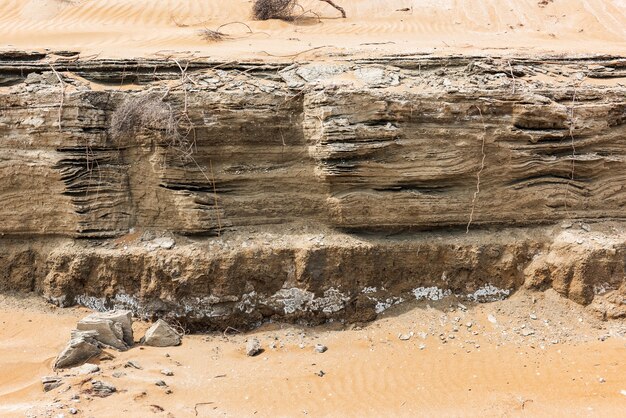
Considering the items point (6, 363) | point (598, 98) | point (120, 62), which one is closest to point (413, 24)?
point (598, 98)

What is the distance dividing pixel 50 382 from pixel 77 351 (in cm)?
35

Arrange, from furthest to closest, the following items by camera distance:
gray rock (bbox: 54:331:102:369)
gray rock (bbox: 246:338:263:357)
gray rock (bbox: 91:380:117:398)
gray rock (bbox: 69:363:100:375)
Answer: gray rock (bbox: 246:338:263:357) < gray rock (bbox: 54:331:102:369) < gray rock (bbox: 69:363:100:375) < gray rock (bbox: 91:380:117:398)

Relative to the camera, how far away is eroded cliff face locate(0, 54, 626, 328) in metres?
5.45

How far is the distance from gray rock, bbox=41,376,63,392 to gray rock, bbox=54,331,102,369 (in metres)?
0.22

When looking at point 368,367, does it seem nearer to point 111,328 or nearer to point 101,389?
point 101,389

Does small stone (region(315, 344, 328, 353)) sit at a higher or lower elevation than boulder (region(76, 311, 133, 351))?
lower

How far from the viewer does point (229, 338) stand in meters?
5.41

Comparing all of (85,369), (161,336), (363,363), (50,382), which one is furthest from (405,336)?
(50,382)

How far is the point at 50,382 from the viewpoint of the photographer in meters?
4.35

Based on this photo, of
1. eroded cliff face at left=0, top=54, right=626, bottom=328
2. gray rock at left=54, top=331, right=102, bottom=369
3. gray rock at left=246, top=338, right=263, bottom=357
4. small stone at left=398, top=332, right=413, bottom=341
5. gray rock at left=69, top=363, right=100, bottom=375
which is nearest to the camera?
gray rock at left=69, top=363, right=100, bottom=375

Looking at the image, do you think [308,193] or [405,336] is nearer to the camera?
[405,336]

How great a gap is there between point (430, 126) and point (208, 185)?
2.26m

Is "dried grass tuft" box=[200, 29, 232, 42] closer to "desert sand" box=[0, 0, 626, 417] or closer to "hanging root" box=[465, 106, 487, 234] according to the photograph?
"desert sand" box=[0, 0, 626, 417]

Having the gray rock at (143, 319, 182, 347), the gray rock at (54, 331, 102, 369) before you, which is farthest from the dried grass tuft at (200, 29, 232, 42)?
the gray rock at (54, 331, 102, 369)
